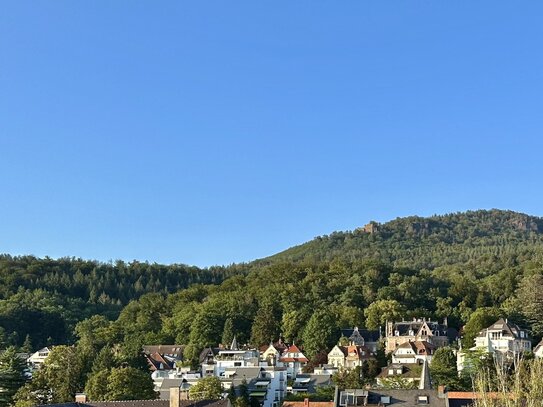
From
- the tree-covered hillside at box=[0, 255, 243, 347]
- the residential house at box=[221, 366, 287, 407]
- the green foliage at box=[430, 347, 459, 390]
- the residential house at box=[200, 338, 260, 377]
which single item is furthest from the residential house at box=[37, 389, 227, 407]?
the tree-covered hillside at box=[0, 255, 243, 347]

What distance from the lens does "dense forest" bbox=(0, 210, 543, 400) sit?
299 ft

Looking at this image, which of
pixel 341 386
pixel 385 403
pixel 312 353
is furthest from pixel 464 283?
pixel 385 403

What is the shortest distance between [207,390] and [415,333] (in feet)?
120

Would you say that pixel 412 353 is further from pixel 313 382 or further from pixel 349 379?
pixel 349 379

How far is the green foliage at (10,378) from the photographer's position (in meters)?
61.4

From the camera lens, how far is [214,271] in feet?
552

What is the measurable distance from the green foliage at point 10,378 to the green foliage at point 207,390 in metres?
14.3

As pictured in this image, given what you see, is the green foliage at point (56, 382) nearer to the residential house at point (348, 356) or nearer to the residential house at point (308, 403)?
the residential house at point (308, 403)

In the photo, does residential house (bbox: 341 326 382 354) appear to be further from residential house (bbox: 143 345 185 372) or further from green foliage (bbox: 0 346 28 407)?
green foliage (bbox: 0 346 28 407)

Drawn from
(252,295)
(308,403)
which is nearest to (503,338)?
(308,403)

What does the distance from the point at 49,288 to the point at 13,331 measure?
28753 millimetres

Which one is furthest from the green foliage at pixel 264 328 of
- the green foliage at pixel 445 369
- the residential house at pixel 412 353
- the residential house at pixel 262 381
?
the green foliage at pixel 445 369

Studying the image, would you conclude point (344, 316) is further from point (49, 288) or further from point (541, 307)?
point (49, 288)

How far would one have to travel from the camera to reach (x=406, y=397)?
156 feet
